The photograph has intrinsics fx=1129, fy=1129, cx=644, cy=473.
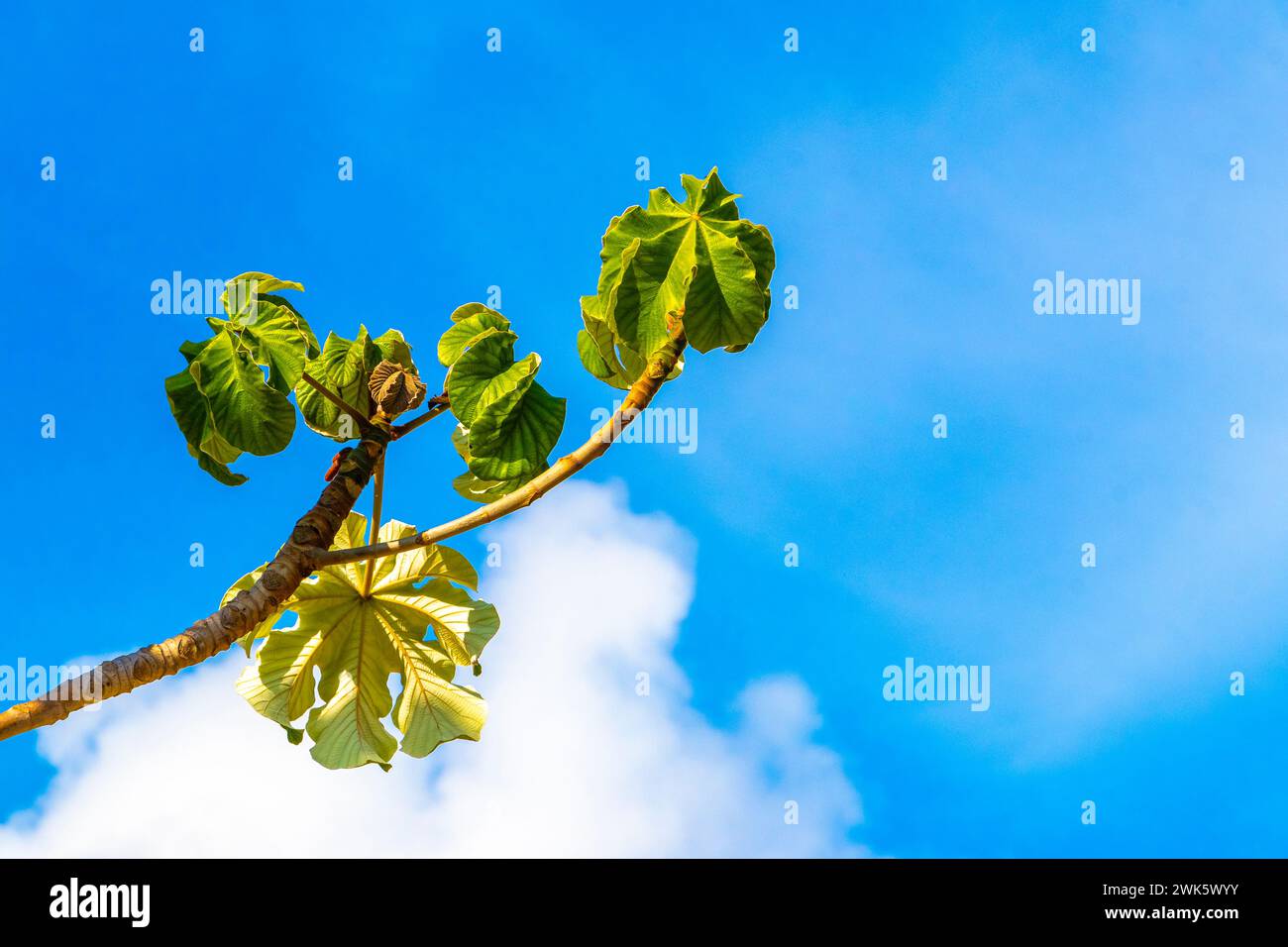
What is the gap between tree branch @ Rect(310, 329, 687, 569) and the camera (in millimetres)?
3703

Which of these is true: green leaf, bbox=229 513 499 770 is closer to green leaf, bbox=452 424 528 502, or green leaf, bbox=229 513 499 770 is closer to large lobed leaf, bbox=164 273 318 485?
green leaf, bbox=452 424 528 502

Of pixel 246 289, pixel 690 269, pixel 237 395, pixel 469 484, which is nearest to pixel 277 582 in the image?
pixel 237 395

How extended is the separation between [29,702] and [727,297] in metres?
2.55

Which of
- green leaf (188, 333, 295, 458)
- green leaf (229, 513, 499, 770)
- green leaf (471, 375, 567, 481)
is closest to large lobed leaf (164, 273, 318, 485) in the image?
green leaf (188, 333, 295, 458)

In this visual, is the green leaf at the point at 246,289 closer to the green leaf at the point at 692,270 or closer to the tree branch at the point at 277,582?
the tree branch at the point at 277,582

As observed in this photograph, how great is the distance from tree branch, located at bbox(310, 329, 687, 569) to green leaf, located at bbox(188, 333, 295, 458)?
62cm

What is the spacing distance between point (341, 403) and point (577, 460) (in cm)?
118

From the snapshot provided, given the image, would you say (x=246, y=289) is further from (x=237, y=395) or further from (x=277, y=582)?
(x=277, y=582)

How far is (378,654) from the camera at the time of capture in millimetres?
4887

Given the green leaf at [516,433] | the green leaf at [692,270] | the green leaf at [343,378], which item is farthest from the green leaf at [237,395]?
the green leaf at [692,270]

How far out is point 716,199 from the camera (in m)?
3.81

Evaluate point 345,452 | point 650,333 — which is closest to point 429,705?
point 345,452

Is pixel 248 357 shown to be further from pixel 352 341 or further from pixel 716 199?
pixel 716 199

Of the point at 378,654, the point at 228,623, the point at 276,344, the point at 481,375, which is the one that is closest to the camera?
the point at 228,623
